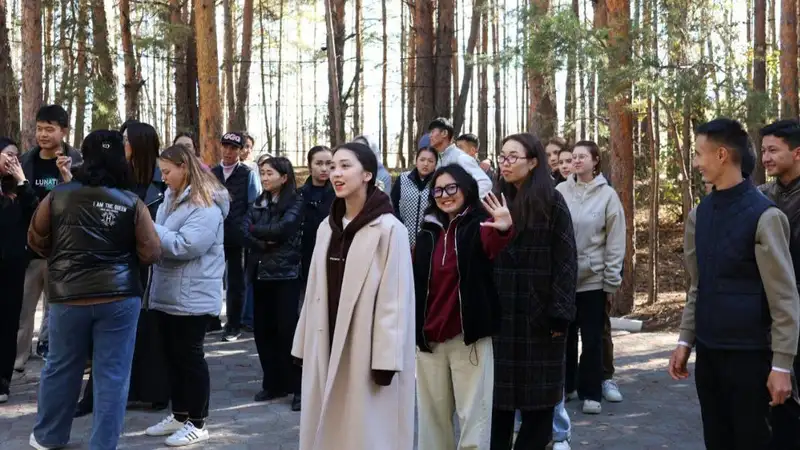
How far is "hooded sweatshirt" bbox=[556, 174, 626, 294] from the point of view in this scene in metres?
7.39

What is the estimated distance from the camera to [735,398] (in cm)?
438

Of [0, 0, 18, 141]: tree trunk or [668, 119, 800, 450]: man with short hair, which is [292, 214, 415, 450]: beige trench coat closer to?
[668, 119, 800, 450]: man with short hair

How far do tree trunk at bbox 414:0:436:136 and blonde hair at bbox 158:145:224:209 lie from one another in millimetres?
12653

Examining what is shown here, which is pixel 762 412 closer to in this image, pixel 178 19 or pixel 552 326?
pixel 552 326

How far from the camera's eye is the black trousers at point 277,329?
780 centimetres

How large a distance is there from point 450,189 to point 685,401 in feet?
13.9

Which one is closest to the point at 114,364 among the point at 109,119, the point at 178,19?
the point at 109,119

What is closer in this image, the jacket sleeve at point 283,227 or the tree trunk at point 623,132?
the jacket sleeve at point 283,227

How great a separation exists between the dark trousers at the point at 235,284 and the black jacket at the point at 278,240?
2615 mm

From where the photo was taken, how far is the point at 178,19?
22.0 metres

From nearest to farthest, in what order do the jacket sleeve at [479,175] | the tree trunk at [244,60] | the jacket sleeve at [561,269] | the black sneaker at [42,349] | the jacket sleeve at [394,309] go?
the jacket sleeve at [394,309] < the jacket sleeve at [561,269] < the jacket sleeve at [479,175] < the black sneaker at [42,349] < the tree trunk at [244,60]

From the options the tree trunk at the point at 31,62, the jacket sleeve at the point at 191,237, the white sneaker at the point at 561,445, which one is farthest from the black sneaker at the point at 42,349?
the tree trunk at the point at 31,62

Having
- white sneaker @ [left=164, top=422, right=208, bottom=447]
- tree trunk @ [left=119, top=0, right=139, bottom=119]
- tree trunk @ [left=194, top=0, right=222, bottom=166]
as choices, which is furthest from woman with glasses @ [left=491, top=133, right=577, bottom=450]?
tree trunk @ [left=119, top=0, right=139, bottom=119]

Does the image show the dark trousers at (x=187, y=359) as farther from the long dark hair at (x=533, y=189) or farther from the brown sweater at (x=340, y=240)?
the long dark hair at (x=533, y=189)
